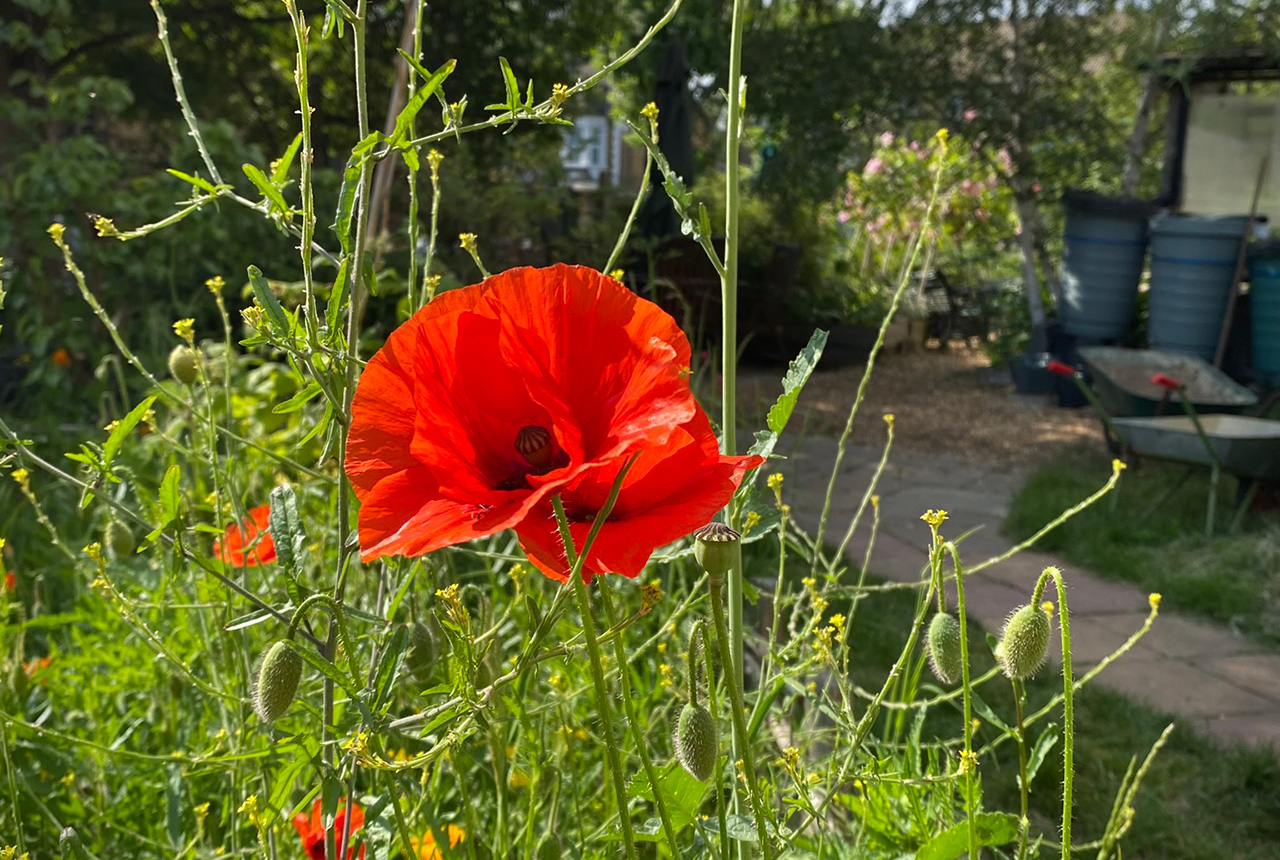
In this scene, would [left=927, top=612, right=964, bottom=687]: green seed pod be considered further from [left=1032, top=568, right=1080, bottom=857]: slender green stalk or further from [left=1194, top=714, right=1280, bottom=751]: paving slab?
[left=1194, top=714, right=1280, bottom=751]: paving slab

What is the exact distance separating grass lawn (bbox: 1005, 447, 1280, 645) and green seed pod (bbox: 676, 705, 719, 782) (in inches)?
127

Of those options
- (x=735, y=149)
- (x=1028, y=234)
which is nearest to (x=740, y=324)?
(x=1028, y=234)

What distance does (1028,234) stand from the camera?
25.4 ft


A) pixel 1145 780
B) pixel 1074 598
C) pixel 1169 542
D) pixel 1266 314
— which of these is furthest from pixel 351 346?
pixel 1266 314

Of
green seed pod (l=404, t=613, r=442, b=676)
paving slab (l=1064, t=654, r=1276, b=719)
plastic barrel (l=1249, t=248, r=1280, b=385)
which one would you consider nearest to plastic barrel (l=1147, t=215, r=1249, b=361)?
plastic barrel (l=1249, t=248, r=1280, b=385)

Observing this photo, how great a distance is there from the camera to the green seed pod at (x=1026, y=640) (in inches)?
24.0

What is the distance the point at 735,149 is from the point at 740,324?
8007 mm

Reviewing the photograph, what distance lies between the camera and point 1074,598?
3613 millimetres

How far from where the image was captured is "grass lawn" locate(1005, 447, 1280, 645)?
3.53 meters

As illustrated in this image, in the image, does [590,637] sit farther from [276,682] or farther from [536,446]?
Answer: [276,682]

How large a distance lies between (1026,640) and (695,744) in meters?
0.19

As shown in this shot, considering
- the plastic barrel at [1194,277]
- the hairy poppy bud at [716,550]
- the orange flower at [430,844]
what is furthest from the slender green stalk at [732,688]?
the plastic barrel at [1194,277]

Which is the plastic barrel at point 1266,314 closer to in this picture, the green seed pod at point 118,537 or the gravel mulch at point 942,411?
the gravel mulch at point 942,411

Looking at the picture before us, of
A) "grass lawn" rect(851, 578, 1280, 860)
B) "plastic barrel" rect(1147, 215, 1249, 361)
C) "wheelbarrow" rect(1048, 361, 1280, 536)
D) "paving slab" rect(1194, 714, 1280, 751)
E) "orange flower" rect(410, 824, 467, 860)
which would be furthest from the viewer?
"plastic barrel" rect(1147, 215, 1249, 361)
